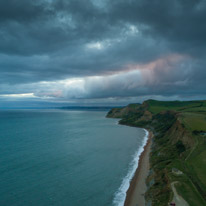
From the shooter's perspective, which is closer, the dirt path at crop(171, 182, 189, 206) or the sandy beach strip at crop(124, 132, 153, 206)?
the dirt path at crop(171, 182, 189, 206)

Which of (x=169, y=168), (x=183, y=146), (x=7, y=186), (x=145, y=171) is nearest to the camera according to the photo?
(x=7, y=186)

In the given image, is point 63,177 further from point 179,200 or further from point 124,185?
point 179,200

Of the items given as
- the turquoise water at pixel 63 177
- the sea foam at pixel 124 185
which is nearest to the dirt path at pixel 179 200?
the sea foam at pixel 124 185

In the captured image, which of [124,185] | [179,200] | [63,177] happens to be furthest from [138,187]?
[63,177]

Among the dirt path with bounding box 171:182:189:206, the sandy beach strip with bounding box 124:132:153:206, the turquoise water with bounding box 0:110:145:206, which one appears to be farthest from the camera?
the turquoise water with bounding box 0:110:145:206

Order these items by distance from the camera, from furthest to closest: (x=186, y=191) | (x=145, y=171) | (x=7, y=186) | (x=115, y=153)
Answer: (x=115, y=153), (x=145, y=171), (x=7, y=186), (x=186, y=191)

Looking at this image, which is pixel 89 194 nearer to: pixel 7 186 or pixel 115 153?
pixel 7 186

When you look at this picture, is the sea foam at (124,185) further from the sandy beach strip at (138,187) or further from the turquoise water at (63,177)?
the sandy beach strip at (138,187)

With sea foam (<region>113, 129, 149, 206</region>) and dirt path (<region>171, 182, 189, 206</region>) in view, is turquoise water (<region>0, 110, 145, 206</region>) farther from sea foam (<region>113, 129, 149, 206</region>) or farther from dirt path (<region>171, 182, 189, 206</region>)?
dirt path (<region>171, 182, 189, 206</region>)

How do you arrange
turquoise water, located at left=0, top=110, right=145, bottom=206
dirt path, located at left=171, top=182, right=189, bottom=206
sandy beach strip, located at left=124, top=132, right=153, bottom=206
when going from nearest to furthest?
1. dirt path, located at left=171, top=182, right=189, bottom=206
2. sandy beach strip, located at left=124, top=132, right=153, bottom=206
3. turquoise water, located at left=0, top=110, right=145, bottom=206

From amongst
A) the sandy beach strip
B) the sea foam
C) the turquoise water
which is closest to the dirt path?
the sandy beach strip

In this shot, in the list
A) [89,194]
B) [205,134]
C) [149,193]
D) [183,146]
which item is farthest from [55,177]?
[205,134]
